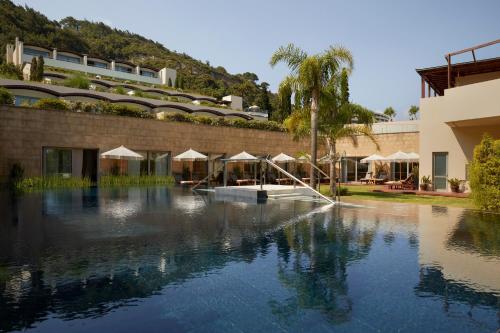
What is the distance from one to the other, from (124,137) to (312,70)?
14.5 m

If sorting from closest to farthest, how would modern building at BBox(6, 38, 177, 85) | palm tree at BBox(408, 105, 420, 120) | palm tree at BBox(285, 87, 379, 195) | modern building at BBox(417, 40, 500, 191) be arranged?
modern building at BBox(417, 40, 500, 191) → palm tree at BBox(285, 87, 379, 195) → modern building at BBox(6, 38, 177, 85) → palm tree at BBox(408, 105, 420, 120)

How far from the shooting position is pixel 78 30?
124250mm

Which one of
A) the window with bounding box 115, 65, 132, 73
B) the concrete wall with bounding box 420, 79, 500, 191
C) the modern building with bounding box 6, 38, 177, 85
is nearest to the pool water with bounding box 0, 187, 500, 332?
the concrete wall with bounding box 420, 79, 500, 191

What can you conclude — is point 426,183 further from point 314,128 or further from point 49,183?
point 49,183

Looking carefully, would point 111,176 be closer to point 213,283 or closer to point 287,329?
point 213,283

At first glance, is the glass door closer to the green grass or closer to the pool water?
the pool water

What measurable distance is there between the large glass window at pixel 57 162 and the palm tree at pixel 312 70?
14924 millimetres

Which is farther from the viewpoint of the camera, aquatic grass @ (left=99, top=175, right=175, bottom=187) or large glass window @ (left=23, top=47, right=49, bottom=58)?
large glass window @ (left=23, top=47, right=49, bottom=58)

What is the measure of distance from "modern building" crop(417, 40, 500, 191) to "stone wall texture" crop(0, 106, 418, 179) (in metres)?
10.0

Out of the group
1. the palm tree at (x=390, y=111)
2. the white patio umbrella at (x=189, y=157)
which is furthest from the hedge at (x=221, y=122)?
the palm tree at (x=390, y=111)

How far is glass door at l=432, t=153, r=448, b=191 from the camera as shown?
869 inches

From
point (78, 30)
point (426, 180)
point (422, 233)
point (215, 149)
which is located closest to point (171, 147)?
point (215, 149)

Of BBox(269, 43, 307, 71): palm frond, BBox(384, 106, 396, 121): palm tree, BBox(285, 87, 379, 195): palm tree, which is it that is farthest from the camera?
BBox(384, 106, 396, 121): palm tree

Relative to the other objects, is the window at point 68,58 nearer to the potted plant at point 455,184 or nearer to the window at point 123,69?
the window at point 123,69
